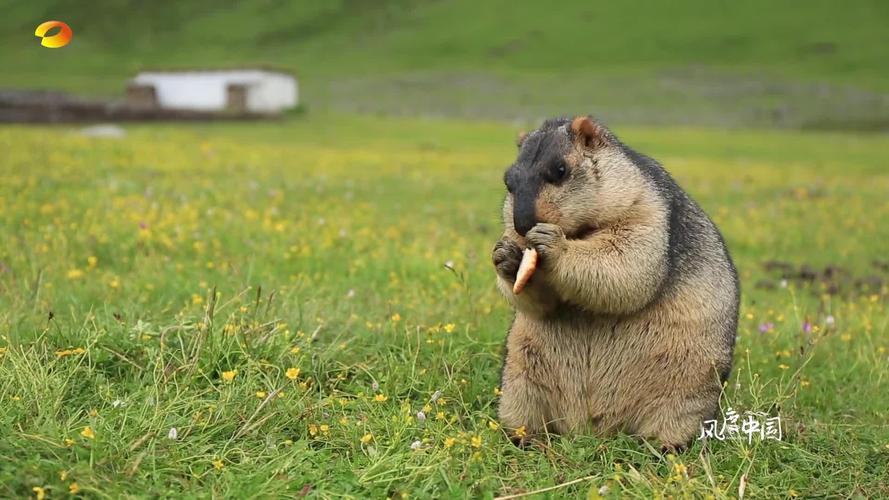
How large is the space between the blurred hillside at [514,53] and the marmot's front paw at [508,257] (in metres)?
54.8

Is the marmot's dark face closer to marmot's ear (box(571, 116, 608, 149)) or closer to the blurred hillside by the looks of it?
marmot's ear (box(571, 116, 608, 149))

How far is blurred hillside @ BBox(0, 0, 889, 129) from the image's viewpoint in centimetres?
6812

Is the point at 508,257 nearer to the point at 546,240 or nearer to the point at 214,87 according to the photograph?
the point at 546,240

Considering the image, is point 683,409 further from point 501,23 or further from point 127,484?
point 501,23

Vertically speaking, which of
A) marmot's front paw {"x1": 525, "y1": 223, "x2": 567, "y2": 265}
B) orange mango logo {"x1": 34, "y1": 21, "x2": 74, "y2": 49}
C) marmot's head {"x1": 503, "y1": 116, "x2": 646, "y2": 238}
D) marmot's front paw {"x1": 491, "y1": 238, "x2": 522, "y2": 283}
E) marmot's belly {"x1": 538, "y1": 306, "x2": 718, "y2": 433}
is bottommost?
marmot's belly {"x1": 538, "y1": 306, "x2": 718, "y2": 433}

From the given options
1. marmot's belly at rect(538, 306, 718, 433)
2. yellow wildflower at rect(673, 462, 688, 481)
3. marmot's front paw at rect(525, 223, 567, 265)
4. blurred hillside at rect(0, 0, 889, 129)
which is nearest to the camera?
yellow wildflower at rect(673, 462, 688, 481)

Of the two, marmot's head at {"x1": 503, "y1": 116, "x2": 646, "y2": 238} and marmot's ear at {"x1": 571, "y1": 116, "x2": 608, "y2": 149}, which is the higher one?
marmot's ear at {"x1": 571, "y1": 116, "x2": 608, "y2": 149}

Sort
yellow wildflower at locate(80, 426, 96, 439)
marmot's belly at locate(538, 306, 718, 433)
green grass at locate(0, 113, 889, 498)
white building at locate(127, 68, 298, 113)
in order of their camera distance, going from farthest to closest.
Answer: white building at locate(127, 68, 298, 113), marmot's belly at locate(538, 306, 718, 433), green grass at locate(0, 113, 889, 498), yellow wildflower at locate(80, 426, 96, 439)

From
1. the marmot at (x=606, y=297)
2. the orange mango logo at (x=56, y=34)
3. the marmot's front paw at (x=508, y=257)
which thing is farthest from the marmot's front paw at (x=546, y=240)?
the orange mango logo at (x=56, y=34)

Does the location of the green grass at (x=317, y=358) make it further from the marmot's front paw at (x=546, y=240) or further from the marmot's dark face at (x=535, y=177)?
the marmot's dark face at (x=535, y=177)

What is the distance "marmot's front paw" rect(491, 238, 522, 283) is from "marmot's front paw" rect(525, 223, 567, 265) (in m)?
0.16

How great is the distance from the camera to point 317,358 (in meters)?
6.02

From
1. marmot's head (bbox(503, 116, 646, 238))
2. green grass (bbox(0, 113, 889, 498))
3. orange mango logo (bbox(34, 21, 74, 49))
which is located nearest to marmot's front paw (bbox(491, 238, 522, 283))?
marmot's head (bbox(503, 116, 646, 238))

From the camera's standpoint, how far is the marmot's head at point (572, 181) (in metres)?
4.93
